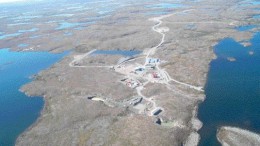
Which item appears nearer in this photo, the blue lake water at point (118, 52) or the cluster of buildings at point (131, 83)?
the cluster of buildings at point (131, 83)

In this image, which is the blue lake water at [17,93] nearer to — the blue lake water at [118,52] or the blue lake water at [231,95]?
the blue lake water at [118,52]

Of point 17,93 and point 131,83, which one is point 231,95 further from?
point 17,93

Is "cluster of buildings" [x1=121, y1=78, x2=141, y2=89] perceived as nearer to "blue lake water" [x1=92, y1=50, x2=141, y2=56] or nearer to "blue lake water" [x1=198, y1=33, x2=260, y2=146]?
"blue lake water" [x1=198, y1=33, x2=260, y2=146]

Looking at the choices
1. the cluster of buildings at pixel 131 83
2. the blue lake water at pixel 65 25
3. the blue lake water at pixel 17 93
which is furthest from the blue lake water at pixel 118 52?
the blue lake water at pixel 65 25

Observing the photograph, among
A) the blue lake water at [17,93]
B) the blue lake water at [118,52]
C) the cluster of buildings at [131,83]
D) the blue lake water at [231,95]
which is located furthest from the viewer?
the blue lake water at [118,52]

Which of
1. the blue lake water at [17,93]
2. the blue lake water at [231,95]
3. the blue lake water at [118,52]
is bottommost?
the blue lake water at [17,93]

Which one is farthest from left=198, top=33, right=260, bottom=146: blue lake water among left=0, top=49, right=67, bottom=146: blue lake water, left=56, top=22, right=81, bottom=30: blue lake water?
left=56, top=22, right=81, bottom=30: blue lake water
